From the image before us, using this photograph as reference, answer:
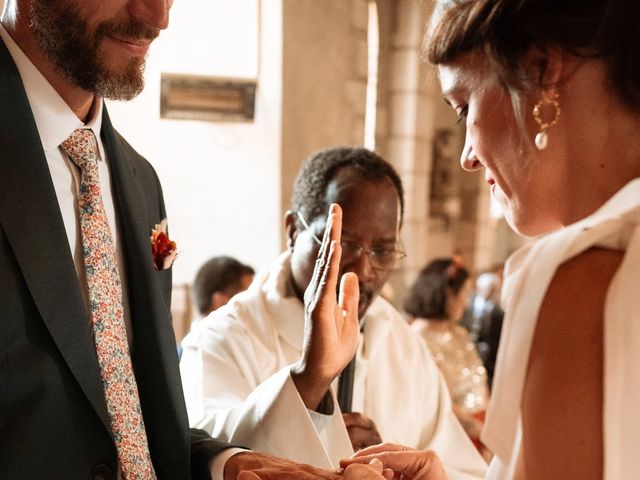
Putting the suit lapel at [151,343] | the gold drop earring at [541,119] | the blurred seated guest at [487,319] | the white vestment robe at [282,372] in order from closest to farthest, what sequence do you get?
1. the gold drop earring at [541,119]
2. the suit lapel at [151,343]
3. the white vestment robe at [282,372]
4. the blurred seated guest at [487,319]

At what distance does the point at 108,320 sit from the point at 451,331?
134 inches

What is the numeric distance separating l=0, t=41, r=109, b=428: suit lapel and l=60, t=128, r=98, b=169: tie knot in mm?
116

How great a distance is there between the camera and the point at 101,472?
1.51 meters

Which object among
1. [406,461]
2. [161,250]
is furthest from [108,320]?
[406,461]

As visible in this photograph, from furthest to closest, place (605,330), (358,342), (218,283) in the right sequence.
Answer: (218,283), (358,342), (605,330)

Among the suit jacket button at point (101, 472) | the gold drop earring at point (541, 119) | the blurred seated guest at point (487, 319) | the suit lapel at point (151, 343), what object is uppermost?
the gold drop earring at point (541, 119)

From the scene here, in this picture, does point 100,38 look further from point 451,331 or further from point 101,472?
point 451,331

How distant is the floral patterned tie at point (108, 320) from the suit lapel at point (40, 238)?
5 centimetres

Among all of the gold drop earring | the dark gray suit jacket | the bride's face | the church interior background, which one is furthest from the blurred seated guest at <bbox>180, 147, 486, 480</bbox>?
the church interior background

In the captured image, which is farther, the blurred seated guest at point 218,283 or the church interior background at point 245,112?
the church interior background at point 245,112

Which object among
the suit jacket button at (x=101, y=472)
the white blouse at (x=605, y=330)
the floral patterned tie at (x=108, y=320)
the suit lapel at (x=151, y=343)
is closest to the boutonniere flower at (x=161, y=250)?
the suit lapel at (x=151, y=343)

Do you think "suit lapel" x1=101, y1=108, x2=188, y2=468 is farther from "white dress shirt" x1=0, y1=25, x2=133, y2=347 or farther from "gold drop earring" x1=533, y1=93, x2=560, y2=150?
"gold drop earring" x1=533, y1=93, x2=560, y2=150

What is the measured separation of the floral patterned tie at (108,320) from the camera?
156 centimetres

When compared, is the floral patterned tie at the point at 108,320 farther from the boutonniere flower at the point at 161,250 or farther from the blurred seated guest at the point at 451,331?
the blurred seated guest at the point at 451,331
